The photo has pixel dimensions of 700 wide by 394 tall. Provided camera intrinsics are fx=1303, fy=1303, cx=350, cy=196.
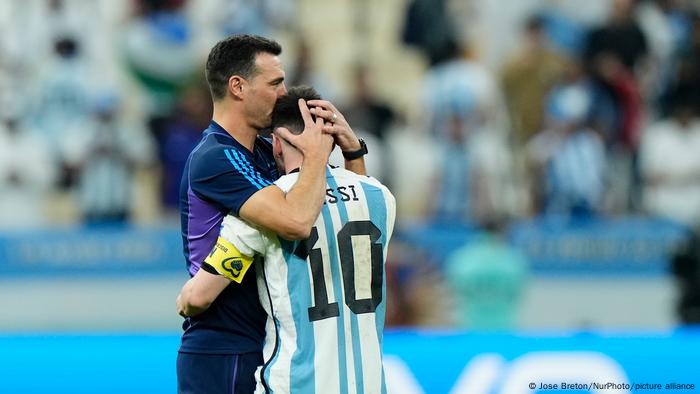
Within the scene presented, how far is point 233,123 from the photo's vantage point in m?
4.41

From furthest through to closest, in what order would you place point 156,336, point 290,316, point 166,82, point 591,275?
point 166,82 → point 591,275 → point 156,336 → point 290,316

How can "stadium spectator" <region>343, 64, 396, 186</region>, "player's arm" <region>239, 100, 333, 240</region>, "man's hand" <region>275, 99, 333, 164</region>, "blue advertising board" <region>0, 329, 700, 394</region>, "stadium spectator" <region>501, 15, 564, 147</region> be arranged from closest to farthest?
"player's arm" <region>239, 100, 333, 240</region>
"man's hand" <region>275, 99, 333, 164</region>
"blue advertising board" <region>0, 329, 700, 394</region>
"stadium spectator" <region>343, 64, 396, 186</region>
"stadium spectator" <region>501, 15, 564, 147</region>

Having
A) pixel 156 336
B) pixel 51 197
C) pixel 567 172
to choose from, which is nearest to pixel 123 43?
pixel 51 197

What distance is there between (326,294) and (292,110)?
615mm

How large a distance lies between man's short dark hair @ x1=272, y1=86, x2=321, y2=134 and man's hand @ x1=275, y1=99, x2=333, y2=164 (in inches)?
1.2

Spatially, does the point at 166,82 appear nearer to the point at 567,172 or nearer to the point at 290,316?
the point at 567,172

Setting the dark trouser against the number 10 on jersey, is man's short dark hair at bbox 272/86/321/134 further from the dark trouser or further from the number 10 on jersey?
the dark trouser

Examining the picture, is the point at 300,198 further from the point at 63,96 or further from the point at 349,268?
the point at 63,96

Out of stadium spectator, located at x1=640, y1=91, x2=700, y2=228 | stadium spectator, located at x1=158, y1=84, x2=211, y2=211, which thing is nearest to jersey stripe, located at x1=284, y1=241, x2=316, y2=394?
stadium spectator, located at x1=158, y1=84, x2=211, y2=211

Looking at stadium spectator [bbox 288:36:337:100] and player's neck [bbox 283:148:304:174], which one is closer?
player's neck [bbox 283:148:304:174]

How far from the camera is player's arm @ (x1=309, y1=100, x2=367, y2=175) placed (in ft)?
14.0

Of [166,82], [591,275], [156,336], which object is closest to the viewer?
[156,336]

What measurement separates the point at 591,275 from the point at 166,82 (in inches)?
170

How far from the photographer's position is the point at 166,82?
1226cm
